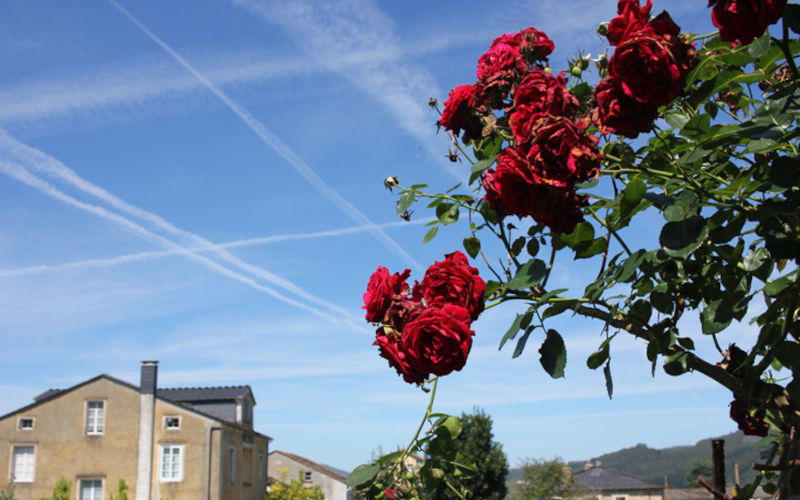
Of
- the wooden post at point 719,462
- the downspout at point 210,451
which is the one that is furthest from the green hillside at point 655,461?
the wooden post at point 719,462

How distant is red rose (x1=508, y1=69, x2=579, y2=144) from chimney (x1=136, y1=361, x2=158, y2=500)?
31834 mm

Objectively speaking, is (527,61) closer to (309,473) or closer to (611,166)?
(611,166)

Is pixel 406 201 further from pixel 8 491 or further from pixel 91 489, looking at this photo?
pixel 8 491

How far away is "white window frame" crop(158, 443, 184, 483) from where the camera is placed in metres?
30.1

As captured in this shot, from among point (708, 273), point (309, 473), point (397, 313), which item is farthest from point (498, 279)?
point (309, 473)

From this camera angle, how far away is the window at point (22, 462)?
29.9 m

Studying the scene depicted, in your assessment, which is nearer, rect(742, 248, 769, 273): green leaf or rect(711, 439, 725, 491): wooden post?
rect(742, 248, 769, 273): green leaf

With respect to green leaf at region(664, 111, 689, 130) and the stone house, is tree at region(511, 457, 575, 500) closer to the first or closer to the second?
the stone house

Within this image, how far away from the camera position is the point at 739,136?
140 cm

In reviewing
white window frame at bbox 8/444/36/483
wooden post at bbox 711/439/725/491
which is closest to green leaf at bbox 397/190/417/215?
wooden post at bbox 711/439/725/491

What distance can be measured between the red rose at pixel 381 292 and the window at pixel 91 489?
108 ft

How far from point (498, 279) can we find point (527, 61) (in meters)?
0.56

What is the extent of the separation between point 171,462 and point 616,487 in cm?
3751

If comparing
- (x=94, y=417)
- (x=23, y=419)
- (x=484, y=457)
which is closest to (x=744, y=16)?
(x=484, y=457)
